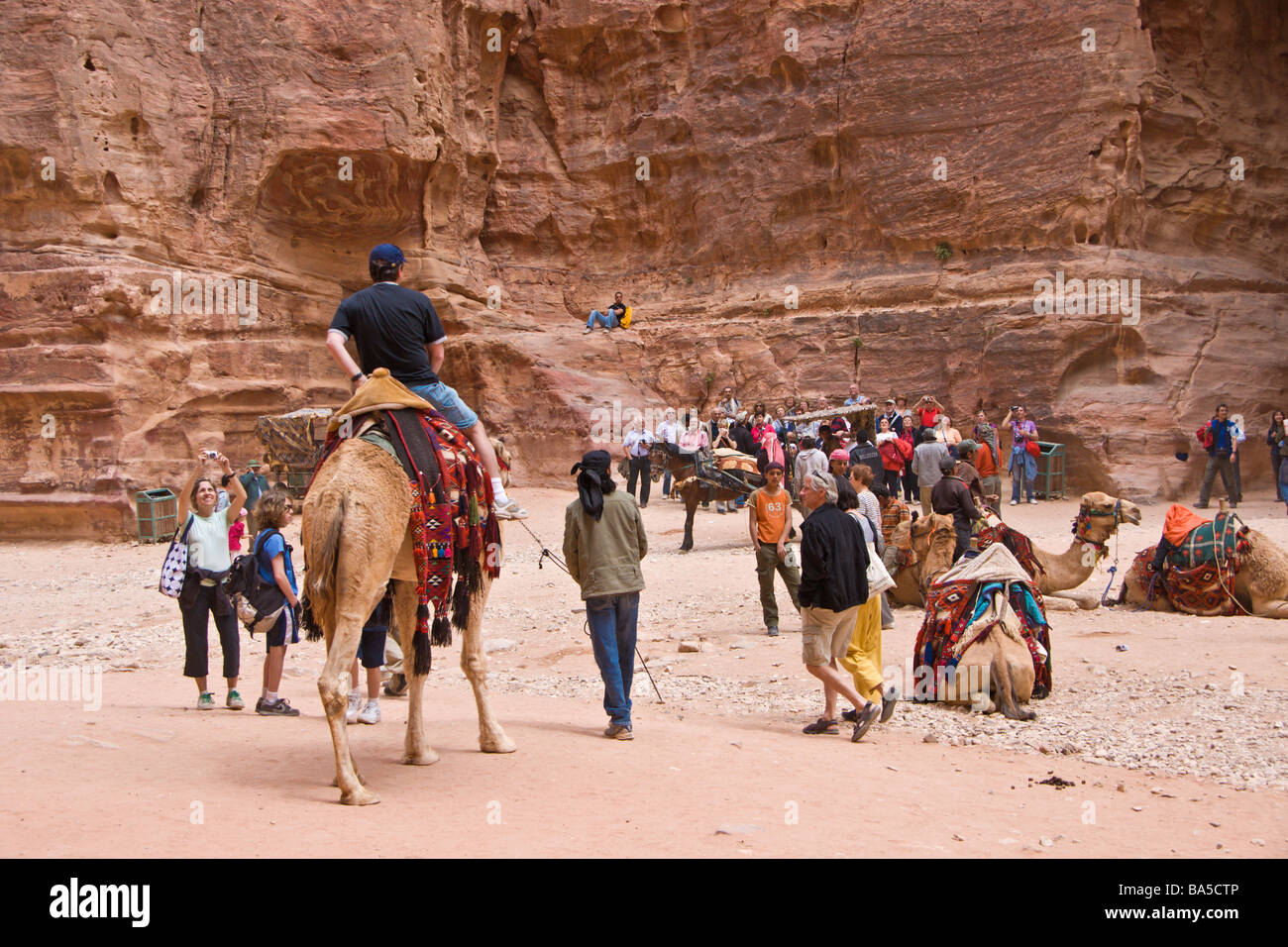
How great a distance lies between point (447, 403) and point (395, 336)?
0.56m

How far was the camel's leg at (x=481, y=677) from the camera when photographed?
7.12 metres

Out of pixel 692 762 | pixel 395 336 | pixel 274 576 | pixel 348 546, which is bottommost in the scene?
pixel 692 762

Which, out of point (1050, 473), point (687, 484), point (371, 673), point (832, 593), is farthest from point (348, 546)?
point (1050, 473)

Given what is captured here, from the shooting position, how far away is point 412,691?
22.5ft

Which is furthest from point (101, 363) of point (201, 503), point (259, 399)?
point (201, 503)

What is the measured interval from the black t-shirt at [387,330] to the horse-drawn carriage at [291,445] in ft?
60.0

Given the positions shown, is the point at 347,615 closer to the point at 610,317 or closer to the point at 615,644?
the point at 615,644

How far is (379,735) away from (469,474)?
2.14 metres

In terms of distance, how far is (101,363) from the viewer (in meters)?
23.4

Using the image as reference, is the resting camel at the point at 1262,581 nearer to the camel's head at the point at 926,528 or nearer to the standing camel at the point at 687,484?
the camel's head at the point at 926,528

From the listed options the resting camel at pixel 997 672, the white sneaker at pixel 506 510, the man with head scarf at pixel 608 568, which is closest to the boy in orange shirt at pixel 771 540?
the resting camel at pixel 997 672

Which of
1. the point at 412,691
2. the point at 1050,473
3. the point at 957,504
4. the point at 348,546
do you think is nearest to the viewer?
the point at 348,546

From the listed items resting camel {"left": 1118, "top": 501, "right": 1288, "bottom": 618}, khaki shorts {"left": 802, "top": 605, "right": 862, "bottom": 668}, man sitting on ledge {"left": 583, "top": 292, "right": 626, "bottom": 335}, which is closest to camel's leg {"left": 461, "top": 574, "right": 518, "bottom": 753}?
khaki shorts {"left": 802, "top": 605, "right": 862, "bottom": 668}

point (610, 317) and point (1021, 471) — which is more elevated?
point (610, 317)
